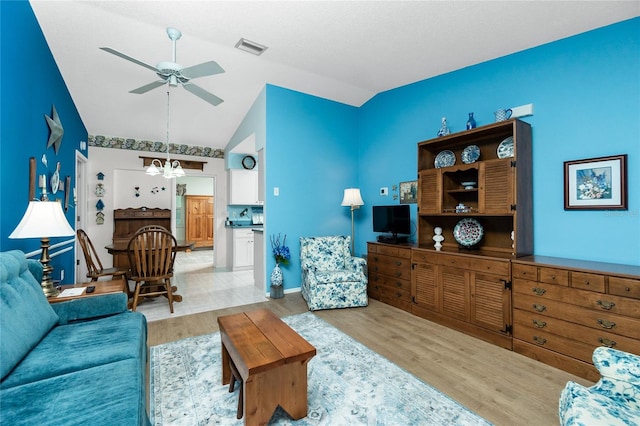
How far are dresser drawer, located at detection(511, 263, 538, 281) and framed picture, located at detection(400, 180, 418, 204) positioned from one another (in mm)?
1626

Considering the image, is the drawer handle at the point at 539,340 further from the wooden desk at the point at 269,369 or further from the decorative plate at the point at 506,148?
the wooden desk at the point at 269,369

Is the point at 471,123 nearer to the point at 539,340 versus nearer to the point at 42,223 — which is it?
the point at 539,340

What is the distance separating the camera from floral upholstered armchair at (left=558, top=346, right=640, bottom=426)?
45.1 inches

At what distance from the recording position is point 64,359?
1.42 metres

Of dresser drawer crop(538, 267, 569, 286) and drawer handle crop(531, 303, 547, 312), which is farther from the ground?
dresser drawer crop(538, 267, 569, 286)

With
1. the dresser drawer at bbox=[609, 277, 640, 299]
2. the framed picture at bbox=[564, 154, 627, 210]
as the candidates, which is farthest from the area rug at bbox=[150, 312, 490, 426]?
the framed picture at bbox=[564, 154, 627, 210]

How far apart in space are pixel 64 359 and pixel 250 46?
3315mm

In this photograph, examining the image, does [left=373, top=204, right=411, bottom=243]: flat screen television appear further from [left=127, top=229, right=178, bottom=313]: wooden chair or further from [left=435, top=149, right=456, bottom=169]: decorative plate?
[left=127, top=229, right=178, bottom=313]: wooden chair

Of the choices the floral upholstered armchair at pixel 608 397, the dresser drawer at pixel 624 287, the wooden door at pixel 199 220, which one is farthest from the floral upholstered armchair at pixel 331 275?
the wooden door at pixel 199 220

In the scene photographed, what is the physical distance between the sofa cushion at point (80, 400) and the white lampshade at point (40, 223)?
1.06 m

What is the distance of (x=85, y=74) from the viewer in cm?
369

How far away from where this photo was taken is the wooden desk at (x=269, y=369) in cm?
149

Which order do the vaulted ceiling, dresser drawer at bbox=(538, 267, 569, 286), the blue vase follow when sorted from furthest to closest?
the blue vase < the vaulted ceiling < dresser drawer at bbox=(538, 267, 569, 286)

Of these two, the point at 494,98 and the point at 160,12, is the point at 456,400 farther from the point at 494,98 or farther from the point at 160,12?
the point at 160,12
